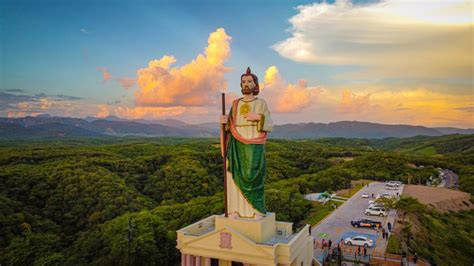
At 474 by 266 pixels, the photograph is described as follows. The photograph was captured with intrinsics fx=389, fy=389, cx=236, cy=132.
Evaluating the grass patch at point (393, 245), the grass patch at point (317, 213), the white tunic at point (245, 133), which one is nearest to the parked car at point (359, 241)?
the grass patch at point (393, 245)

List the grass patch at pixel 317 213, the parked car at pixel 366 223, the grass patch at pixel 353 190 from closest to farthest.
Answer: the parked car at pixel 366 223 < the grass patch at pixel 317 213 < the grass patch at pixel 353 190

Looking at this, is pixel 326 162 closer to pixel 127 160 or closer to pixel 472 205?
pixel 472 205

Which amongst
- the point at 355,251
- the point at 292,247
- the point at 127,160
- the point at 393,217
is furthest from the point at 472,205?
the point at 127,160

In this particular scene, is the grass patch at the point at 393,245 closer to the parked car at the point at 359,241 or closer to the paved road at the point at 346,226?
the paved road at the point at 346,226

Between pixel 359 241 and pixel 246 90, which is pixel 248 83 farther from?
pixel 359 241

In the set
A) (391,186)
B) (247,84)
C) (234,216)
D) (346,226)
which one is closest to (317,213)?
(346,226)

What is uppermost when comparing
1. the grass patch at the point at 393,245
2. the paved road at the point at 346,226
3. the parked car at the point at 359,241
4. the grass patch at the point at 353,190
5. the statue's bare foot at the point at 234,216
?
the statue's bare foot at the point at 234,216
